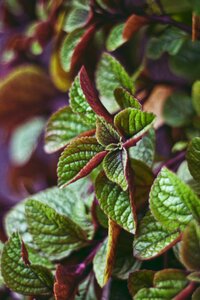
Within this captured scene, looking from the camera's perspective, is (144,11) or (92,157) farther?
(144,11)

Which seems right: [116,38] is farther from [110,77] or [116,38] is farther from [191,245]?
[191,245]

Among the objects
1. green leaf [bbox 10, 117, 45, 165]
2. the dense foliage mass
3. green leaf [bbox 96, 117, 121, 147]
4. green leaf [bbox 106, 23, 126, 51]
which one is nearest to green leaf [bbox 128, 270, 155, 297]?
the dense foliage mass

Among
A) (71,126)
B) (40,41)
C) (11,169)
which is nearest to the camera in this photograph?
(71,126)

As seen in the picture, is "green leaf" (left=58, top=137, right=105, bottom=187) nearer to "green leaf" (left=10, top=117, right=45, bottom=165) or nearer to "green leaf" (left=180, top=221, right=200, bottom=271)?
"green leaf" (left=180, top=221, right=200, bottom=271)

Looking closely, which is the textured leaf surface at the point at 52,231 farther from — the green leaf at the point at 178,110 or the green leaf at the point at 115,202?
the green leaf at the point at 178,110

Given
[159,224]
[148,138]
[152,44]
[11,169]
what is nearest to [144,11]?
[152,44]

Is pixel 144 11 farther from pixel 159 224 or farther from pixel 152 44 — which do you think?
pixel 159 224

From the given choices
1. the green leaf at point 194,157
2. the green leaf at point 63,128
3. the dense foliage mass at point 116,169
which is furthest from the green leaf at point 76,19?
the green leaf at point 194,157

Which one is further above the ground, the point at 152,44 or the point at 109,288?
the point at 152,44
